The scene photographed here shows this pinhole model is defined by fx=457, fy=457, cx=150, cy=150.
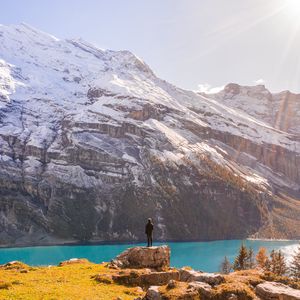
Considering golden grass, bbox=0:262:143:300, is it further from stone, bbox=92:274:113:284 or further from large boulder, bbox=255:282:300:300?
large boulder, bbox=255:282:300:300

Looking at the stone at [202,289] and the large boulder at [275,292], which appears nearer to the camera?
the large boulder at [275,292]

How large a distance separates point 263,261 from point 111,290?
9081cm

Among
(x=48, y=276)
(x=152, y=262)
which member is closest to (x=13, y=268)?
(x=48, y=276)

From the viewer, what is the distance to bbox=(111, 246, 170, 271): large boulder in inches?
1756

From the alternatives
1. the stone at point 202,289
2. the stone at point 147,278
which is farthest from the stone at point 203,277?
the stone at point 202,289

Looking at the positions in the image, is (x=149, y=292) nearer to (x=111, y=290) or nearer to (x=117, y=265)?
(x=111, y=290)

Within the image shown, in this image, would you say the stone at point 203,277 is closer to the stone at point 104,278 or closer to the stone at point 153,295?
the stone at point 153,295

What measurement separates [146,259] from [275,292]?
2120 cm

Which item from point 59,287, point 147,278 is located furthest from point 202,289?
point 59,287

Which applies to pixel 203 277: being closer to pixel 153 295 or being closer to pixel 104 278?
pixel 153 295

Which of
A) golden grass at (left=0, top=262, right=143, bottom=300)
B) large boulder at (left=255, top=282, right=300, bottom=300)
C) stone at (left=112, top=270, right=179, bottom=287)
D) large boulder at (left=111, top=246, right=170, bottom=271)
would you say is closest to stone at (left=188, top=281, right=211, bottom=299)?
large boulder at (left=255, top=282, right=300, bottom=300)

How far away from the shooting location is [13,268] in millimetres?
46156

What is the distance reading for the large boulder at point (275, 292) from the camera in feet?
79.8

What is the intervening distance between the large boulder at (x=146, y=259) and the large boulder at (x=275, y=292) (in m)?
→ 18.8
